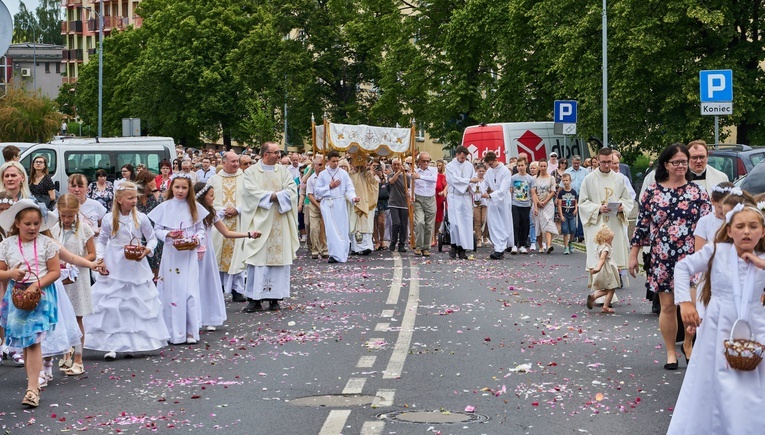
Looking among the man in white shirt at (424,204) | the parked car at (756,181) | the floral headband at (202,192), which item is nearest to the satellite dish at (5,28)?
the floral headband at (202,192)

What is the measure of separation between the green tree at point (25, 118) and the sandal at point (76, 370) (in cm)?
6456

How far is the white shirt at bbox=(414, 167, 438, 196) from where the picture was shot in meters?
26.2

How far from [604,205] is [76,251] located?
22.2 feet

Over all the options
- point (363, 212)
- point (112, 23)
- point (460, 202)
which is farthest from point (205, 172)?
point (112, 23)

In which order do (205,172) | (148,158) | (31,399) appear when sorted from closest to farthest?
(31,399) → (205,172) → (148,158)

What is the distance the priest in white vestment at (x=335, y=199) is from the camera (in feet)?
81.6

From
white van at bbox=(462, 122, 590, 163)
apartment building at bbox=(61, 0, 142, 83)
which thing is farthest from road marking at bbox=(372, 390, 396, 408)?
apartment building at bbox=(61, 0, 142, 83)

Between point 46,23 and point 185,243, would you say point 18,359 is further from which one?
point 46,23

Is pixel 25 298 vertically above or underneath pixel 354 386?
above

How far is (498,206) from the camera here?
25.7 meters

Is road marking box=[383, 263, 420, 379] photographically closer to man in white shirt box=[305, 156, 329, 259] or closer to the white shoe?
the white shoe

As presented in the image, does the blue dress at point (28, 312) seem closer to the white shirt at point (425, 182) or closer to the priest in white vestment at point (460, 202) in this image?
the priest in white vestment at point (460, 202)

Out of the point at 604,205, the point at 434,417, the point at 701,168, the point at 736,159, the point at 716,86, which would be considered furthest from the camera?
the point at 716,86

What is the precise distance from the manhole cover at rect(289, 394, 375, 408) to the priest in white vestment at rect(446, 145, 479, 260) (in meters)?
15.3
